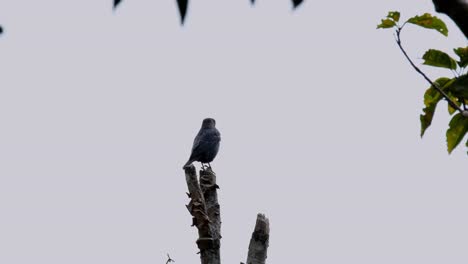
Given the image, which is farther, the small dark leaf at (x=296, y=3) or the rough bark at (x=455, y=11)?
the rough bark at (x=455, y=11)

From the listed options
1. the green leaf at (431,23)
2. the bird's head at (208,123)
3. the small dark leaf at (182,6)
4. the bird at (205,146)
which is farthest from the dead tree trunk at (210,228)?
the bird's head at (208,123)

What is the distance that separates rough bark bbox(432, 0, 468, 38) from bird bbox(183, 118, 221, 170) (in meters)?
12.5

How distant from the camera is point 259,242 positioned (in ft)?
Result: 20.0

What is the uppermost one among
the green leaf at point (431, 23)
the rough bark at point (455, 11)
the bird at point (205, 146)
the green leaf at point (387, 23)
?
the bird at point (205, 146)

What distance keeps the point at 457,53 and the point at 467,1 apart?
180 cm

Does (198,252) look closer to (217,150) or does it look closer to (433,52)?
(433,52)

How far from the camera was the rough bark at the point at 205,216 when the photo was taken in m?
6.13

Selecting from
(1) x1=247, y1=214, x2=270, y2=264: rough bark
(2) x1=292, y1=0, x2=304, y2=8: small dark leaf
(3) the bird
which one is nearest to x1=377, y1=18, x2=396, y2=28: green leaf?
(2) x1=292, y1=0, x2=304, y2=8: small dark leaf

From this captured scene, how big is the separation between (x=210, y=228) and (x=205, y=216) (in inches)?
4.5

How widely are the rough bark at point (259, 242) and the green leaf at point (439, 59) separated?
3.15 metres

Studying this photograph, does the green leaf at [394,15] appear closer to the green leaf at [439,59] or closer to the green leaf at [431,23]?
the green leaf at [431,23]

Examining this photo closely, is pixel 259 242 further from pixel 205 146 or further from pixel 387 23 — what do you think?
pixel 205 146

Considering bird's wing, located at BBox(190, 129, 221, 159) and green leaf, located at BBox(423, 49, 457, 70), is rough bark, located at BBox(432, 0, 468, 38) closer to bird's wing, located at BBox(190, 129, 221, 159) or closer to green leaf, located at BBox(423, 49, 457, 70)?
green leaf, located at BBox(423, 49, 457, 70)

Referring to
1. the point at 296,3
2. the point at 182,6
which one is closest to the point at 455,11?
the point at 296,3
